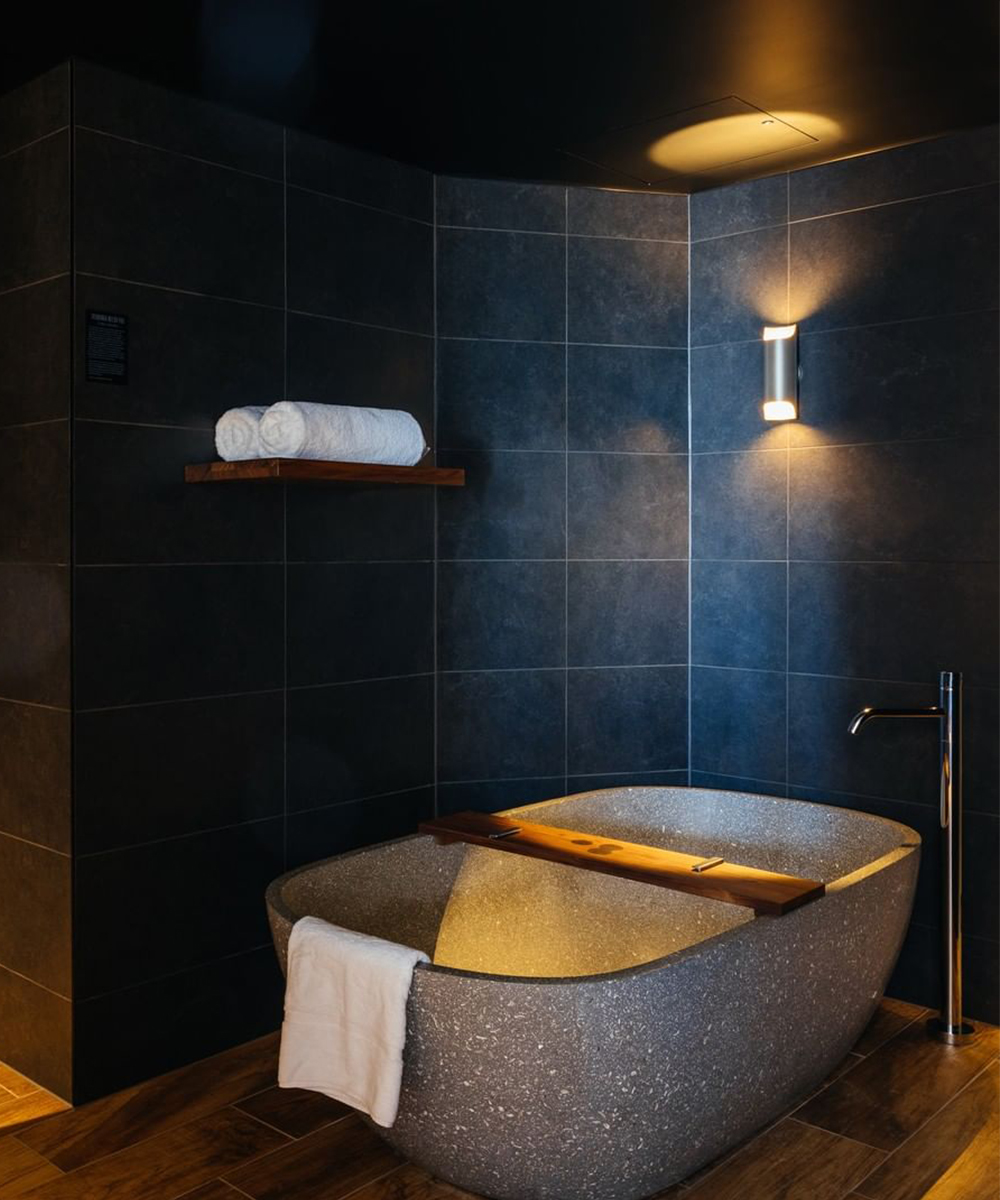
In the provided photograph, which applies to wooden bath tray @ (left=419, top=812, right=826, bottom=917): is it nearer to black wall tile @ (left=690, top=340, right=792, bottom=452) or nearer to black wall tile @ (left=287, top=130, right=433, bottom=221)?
black wall tile @ (left=690, top=340, right=792, bottom=452)

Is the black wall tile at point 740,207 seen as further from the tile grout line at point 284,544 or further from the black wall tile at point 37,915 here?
the black wall tile at point 37,915

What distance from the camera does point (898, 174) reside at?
353cm

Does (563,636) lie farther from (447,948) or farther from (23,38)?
(23,38)

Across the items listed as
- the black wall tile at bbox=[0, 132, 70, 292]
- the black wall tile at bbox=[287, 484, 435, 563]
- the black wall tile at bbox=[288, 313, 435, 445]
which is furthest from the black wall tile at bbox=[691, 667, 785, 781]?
the black wall tile at bbox=[0, 132, 70, 292]

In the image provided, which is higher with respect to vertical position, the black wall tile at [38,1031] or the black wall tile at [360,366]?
the black wall tile at [360,366]

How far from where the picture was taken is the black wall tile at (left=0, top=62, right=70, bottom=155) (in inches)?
114

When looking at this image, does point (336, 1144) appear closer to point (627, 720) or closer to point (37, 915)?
point (37, 915)

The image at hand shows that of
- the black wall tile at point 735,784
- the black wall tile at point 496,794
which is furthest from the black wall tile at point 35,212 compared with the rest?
the black wall tile at point 735,784

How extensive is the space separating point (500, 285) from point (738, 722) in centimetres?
163

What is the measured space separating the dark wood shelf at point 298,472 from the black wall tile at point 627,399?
2.59 ft

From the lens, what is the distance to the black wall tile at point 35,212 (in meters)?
2.91

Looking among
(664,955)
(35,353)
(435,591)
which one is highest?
(35,353)

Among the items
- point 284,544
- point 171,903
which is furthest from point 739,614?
point 171,903

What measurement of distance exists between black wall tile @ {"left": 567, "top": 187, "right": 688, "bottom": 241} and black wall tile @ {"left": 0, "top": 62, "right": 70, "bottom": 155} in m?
1.61
